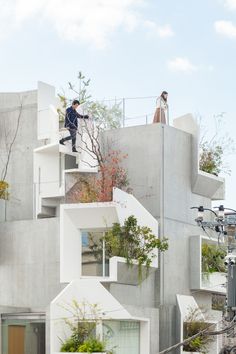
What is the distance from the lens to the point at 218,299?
41438mm

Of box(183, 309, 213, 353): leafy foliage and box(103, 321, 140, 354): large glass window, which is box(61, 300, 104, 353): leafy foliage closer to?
box(103, 321, 140, 354): large glass window

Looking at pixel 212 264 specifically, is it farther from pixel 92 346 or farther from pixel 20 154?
pixel 20 154

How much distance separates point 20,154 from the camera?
40500 millimetres

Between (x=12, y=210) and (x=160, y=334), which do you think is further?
(x=12, y=210)

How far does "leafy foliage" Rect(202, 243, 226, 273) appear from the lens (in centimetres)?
3991

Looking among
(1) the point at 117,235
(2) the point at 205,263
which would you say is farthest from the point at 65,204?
(2) the point at 205,263

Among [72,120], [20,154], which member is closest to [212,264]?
[72,120]

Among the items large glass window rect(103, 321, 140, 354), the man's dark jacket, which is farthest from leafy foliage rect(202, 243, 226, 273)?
the man's dark jacket

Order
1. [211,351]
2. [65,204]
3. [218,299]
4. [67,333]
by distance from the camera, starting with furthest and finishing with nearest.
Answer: [218,299]
[211,351]
[65,204]
[67,333]

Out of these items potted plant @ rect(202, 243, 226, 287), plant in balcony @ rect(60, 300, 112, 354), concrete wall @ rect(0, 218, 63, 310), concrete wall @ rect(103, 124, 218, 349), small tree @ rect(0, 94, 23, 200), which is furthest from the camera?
small tree @ rect(0, 94, 23, 200)

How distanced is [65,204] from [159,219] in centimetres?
416

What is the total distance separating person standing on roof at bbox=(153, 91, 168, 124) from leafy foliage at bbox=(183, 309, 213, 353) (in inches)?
300

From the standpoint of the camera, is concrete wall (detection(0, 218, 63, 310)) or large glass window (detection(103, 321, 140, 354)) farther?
concrete wall (detection(0, 218, 63, 310))

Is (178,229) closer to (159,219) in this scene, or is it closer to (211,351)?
(159,219)
